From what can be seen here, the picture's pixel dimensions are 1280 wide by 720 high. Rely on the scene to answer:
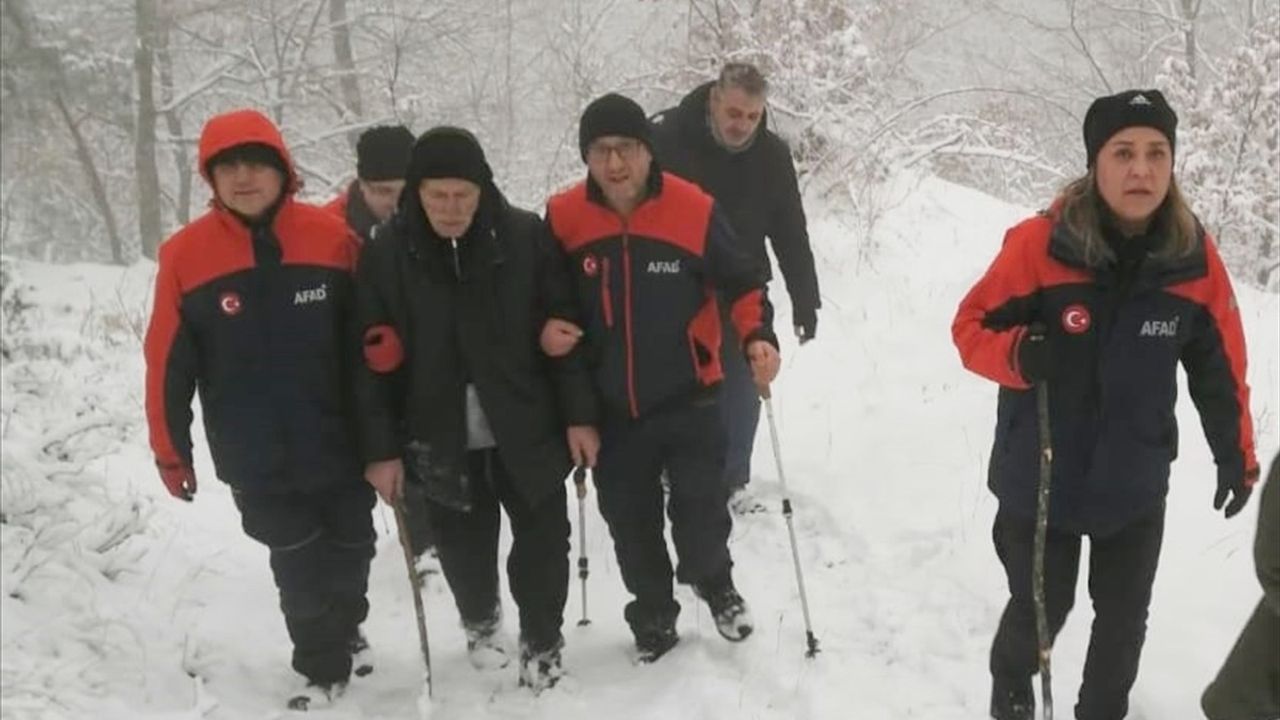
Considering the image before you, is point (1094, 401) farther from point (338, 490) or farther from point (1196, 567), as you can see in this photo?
point (338, 490)

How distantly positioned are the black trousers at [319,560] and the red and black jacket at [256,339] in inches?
5.4

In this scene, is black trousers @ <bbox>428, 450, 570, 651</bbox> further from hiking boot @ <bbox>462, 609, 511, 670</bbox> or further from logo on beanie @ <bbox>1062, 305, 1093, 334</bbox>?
logo on beanie @ <bbox>1062, 305, 1093, 334</bbox>

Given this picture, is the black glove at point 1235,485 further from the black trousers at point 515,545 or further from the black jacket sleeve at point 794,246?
the black jacket sleeve at point 794,246

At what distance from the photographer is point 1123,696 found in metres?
3.58

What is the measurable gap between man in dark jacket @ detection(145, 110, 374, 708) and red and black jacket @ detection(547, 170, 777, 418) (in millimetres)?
844

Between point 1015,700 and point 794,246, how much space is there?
2426 mm

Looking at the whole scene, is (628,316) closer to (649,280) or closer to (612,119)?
(649,280)

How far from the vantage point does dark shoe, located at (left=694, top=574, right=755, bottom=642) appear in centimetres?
446

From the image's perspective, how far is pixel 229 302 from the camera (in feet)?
12.2

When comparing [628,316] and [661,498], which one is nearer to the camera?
[628,316]

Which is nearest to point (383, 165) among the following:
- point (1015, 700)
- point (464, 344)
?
point (464, 344)

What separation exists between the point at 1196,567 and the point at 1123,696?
1.48 m

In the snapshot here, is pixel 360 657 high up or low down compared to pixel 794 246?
down

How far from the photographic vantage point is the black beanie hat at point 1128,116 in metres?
3.07
